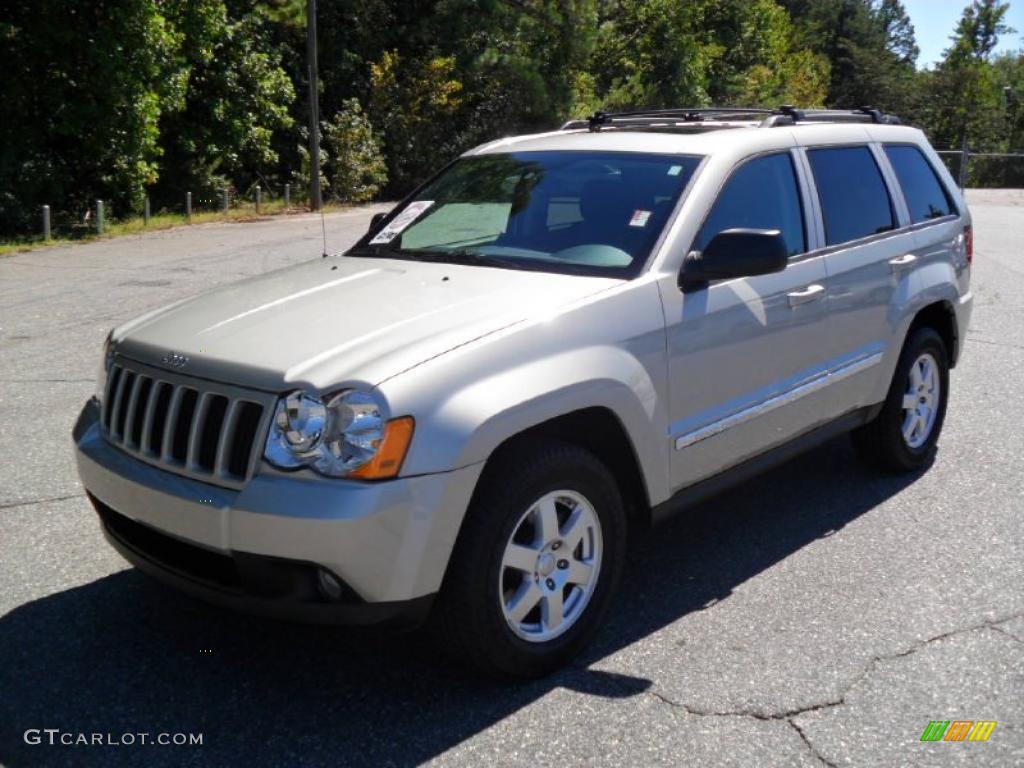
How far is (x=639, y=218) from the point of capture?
427 centimetres

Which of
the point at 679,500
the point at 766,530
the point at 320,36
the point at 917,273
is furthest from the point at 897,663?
the point at 320,36

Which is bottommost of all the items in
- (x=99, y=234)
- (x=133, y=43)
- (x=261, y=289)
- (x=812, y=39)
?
(x=99, y=234)

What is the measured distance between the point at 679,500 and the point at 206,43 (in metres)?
25.1

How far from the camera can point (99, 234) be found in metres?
21.8

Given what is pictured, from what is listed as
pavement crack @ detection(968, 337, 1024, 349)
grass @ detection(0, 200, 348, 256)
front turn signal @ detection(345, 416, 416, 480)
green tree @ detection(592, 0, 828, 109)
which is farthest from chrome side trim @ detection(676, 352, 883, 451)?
green tree @ detection(592, 0, 828, 109)

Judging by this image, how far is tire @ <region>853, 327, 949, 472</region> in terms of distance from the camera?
18.3 ft

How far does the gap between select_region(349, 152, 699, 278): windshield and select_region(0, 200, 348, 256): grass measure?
15827 millimetres

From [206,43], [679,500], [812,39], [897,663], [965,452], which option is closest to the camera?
[897,663]

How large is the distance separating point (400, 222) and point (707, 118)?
1.72 meters

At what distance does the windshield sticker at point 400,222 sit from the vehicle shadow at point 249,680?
70.2 inches

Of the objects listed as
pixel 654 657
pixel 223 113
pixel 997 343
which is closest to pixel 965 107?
pixel 223 113

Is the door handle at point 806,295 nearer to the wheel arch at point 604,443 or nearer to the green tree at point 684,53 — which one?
the wheel arch at point 604,443

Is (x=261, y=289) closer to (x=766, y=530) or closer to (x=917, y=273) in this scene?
(x=766, y=530)

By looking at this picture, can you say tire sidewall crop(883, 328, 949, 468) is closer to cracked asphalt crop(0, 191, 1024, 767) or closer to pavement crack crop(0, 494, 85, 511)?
cracked asphalt crop(0, 191, 1024, 767)
